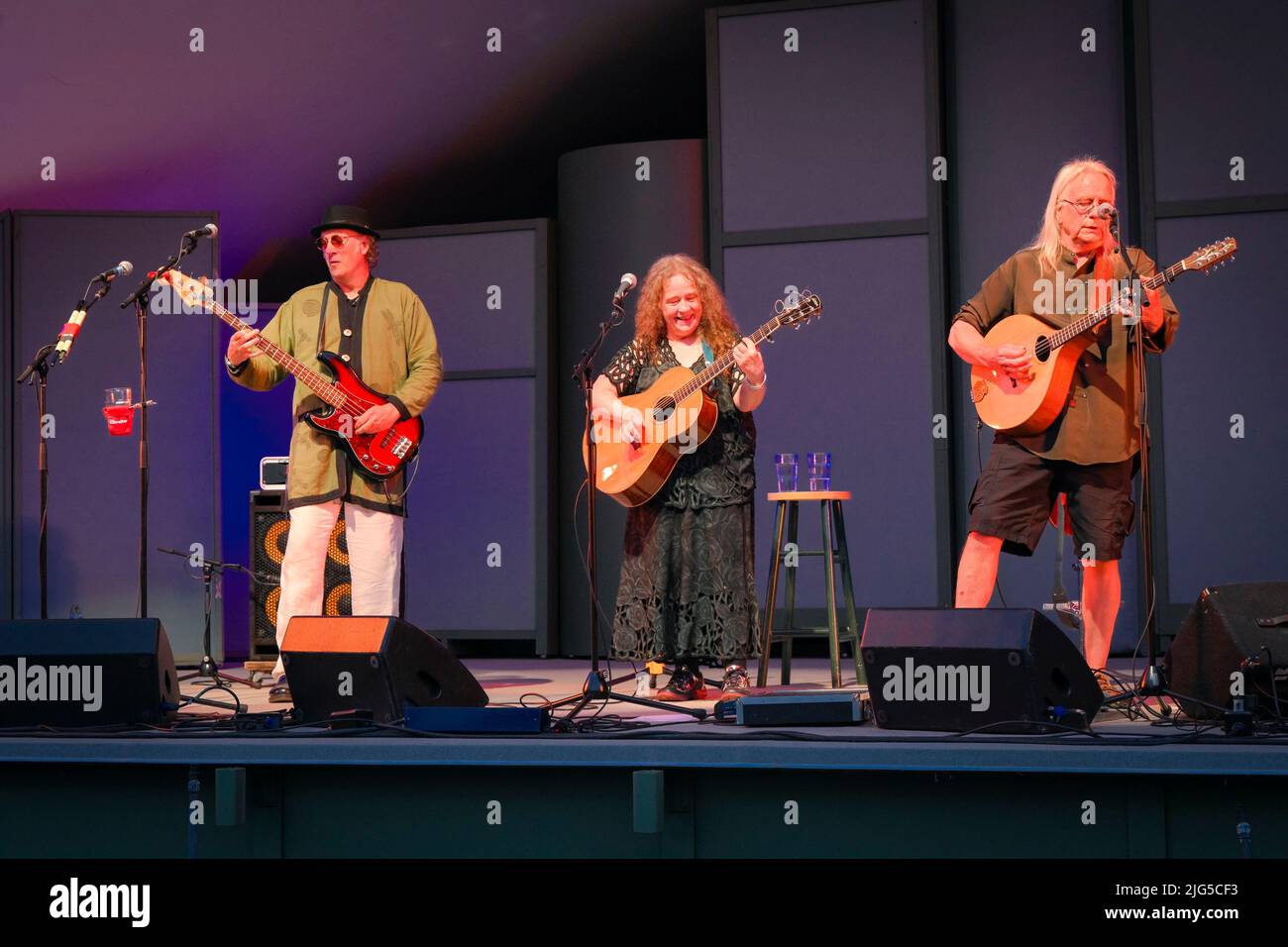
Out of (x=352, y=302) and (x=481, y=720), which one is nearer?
(x=481, y=720)

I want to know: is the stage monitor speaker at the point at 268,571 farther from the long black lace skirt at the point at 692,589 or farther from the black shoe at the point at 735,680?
the black shoe at the point at 735,680

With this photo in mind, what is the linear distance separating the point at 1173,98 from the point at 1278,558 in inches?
85.2

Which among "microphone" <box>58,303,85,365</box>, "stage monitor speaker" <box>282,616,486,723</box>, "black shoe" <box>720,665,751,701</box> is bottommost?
"black shoe" <box>720,665,751,701</box>

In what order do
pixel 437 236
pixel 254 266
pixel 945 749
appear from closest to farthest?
1. pixel 945 749
2. pixel 437 236
3. pixel 254 266

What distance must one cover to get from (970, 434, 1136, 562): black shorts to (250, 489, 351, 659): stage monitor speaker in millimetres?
3458

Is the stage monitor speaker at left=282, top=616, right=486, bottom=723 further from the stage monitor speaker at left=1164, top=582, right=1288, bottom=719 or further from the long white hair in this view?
the long white hair

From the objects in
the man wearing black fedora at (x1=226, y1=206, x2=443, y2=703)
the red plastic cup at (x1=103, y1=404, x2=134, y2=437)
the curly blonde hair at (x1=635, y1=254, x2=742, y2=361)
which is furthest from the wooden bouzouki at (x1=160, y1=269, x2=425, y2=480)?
the curly blonde hair at (x1=635, y1=254, x2=742, y2=361)

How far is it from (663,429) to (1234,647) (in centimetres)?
198

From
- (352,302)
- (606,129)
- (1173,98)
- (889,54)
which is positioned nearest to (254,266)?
(606,129)

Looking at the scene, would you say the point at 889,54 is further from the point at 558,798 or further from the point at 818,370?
the point at 558,798

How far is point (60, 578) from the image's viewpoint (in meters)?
7.05

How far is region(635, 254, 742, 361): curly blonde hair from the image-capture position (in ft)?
15.7

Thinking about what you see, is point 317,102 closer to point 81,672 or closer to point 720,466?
point 720,466

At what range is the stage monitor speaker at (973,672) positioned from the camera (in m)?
3.16
